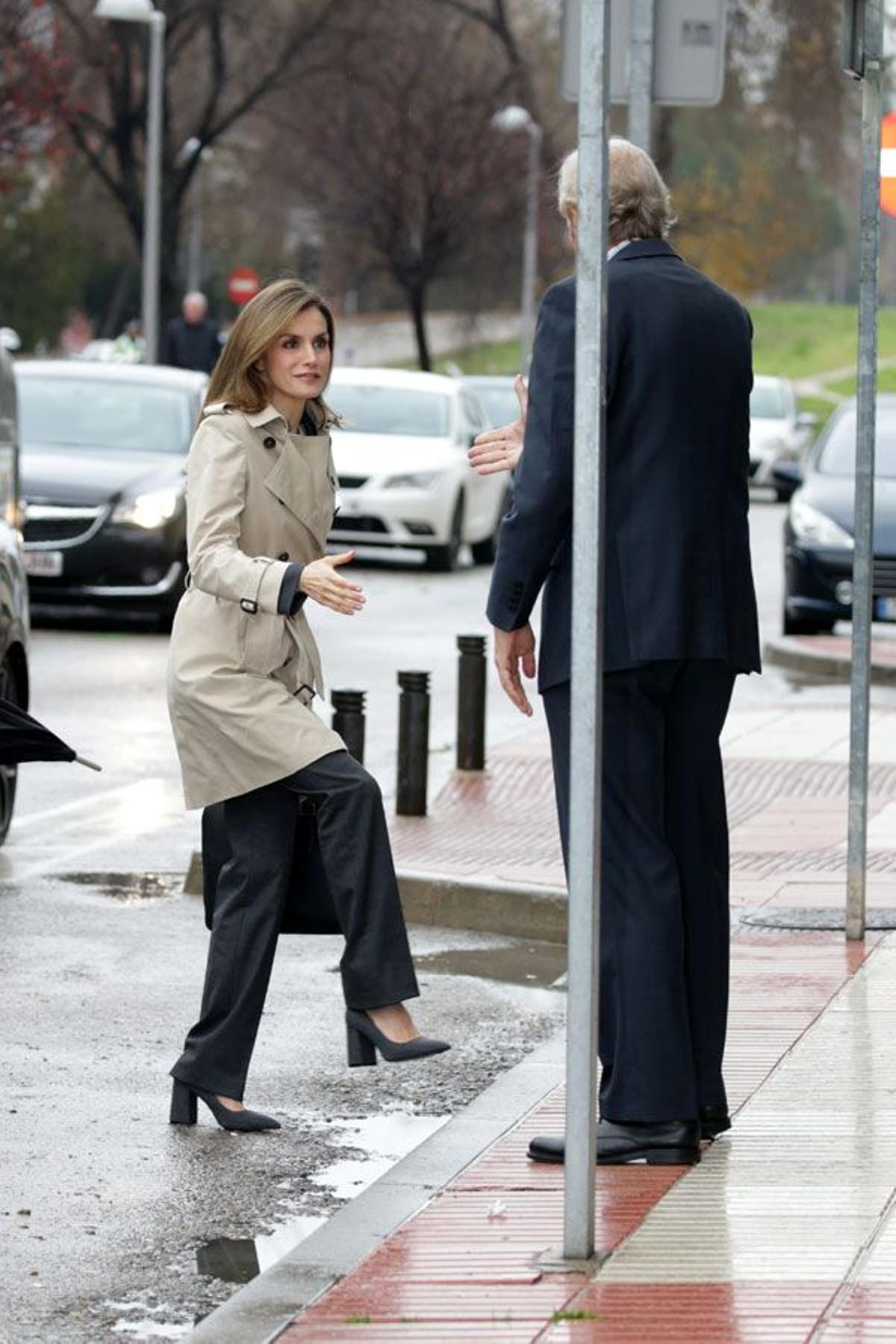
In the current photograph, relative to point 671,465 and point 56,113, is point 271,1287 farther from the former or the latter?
point 56,113

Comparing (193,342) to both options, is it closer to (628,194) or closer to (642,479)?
(628,194)

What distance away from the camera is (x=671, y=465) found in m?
5.92

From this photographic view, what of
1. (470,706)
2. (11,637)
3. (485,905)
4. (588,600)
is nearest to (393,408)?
(470,706)

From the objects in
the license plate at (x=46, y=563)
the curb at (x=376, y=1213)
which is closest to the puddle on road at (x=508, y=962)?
the curb at (x=376, y=1213)

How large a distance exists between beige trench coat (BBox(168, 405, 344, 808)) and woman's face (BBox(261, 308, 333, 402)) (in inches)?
2.8

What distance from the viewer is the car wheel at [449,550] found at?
26.3m

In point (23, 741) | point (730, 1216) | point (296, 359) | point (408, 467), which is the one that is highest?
point (296, 359)

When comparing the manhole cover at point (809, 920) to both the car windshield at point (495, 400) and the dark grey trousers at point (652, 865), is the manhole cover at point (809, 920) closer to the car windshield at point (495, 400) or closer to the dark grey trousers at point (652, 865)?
the dark grey trousers at point (652, 865)

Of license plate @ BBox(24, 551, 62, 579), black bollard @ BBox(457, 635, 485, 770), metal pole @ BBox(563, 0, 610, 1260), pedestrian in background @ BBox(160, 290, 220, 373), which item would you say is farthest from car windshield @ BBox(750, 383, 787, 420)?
metal pole @ BBox(563, 0, 610, 1260)

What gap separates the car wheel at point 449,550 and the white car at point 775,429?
12446 mm

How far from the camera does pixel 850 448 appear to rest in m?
21.2

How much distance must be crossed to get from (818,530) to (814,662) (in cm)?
125

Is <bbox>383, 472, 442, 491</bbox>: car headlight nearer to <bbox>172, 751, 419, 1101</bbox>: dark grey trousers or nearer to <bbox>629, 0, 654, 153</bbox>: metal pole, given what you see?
<bbox>629, 0, 654, 153</bbox>: metal pole

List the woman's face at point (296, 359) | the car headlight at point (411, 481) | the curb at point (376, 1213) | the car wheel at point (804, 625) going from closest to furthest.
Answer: the curb at point (376, 1213), the woman's face at point (296, 359), the car wheel at point (804, 625), the car headlight at point (411, 481)
